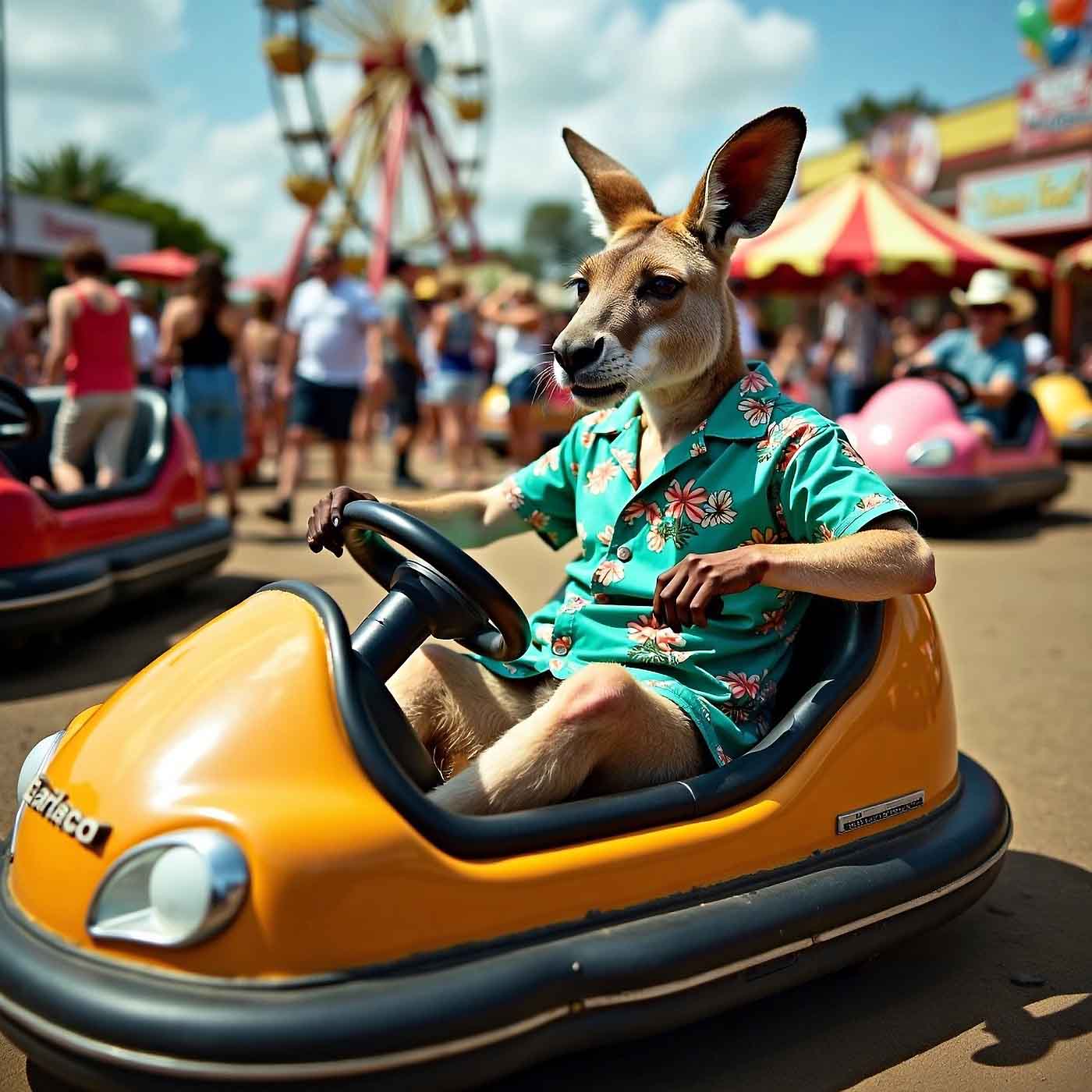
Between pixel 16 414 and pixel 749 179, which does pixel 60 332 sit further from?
pixel 749 179

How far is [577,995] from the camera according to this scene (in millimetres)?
1839

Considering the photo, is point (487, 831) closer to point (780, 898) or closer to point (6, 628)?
point (780, 898)

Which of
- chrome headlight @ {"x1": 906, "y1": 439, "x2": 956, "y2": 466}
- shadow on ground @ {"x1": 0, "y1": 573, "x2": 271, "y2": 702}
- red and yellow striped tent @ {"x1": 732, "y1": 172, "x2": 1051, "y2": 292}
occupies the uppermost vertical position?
red and yellow striped tent @ {"x1": 732, "y1": 172, "x2": 1051, "y2": 292}

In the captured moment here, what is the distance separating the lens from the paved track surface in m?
2.09

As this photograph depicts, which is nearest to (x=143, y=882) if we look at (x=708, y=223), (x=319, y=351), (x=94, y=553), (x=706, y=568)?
(x=706, y=568)

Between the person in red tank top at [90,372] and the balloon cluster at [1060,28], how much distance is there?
17.4 meters

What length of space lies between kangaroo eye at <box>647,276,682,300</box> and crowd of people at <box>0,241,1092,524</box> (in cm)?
192

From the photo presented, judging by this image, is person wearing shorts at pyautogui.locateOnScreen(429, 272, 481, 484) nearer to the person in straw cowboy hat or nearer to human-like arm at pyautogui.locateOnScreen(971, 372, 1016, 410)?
the person in straw cowboy hat

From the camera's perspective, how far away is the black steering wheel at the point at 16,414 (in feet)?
14.0

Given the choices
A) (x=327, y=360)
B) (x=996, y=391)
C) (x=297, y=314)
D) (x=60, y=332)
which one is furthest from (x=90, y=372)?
(x=996, y=391)

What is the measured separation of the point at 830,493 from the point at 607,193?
0.92 metres

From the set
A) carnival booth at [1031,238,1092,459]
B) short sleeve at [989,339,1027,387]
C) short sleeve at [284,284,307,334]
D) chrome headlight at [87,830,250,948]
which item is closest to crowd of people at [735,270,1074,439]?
short sleeve at [989,339,1027,387]

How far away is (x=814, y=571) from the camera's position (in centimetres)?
207

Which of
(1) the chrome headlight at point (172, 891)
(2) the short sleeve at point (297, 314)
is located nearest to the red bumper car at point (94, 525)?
(2) the short sleeve at point (297, 314)
